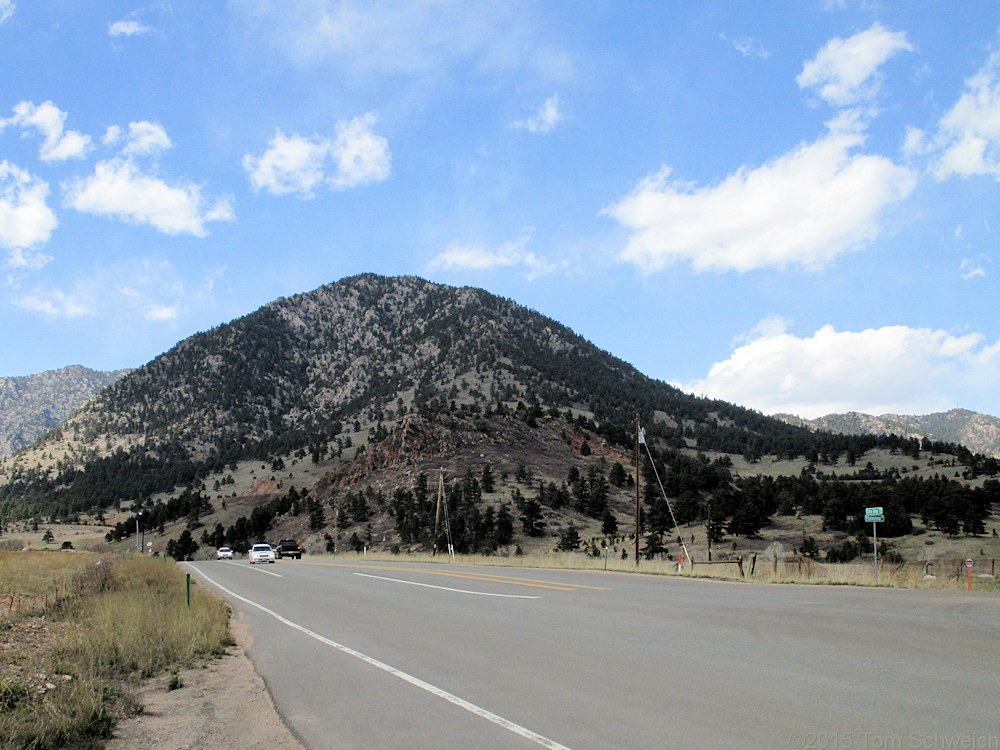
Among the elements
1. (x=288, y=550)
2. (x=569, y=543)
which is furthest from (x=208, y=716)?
(x=288, y=550)

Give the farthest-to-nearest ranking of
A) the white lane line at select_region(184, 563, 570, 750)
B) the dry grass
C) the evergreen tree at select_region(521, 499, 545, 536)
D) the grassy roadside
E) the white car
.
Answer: the evergreen tree at select_region(521, 499, 545, 536), the white car, the dry grass, the grassy roadside, the white lane line at select_region(184, 563, 570, 750)

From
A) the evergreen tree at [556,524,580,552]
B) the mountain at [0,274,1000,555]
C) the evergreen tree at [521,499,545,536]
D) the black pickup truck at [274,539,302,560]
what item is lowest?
the black pickup truck at [274,539,302,560]

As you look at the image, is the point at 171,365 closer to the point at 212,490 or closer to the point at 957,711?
the point at 212,490

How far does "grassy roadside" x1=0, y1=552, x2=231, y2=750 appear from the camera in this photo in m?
6.43

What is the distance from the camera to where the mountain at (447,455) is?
68.6 m

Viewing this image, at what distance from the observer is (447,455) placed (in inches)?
3359

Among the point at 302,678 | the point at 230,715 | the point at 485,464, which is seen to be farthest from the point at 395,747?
the point at 485,464

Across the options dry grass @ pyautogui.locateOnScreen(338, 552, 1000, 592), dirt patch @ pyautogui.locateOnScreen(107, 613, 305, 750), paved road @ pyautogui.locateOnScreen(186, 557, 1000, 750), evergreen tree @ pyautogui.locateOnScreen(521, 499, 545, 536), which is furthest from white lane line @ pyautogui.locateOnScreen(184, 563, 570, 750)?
evergreen tree @ pyautogui.locateOnScreen(521, 499, 545, 536)

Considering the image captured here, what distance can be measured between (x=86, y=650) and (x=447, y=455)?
75119 mm

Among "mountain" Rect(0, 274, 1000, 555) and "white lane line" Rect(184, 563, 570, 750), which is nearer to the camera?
"white lane line" Rect(184, 563, 570, 750)

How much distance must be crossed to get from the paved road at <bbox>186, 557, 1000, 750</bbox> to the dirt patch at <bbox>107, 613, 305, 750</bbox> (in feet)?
0.83

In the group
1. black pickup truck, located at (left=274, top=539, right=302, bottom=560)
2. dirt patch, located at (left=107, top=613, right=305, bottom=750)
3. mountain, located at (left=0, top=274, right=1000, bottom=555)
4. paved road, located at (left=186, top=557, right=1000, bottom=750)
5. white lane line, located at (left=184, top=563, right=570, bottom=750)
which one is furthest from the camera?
mountain, located at (left=0, top=274, right=1000, bottom=555)

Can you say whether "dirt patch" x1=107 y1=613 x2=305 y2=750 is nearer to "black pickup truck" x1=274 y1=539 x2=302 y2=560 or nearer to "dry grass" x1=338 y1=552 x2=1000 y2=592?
"dry grass" x1=338 y1=552 x2=1000 y2=592

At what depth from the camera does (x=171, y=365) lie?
194 meters
